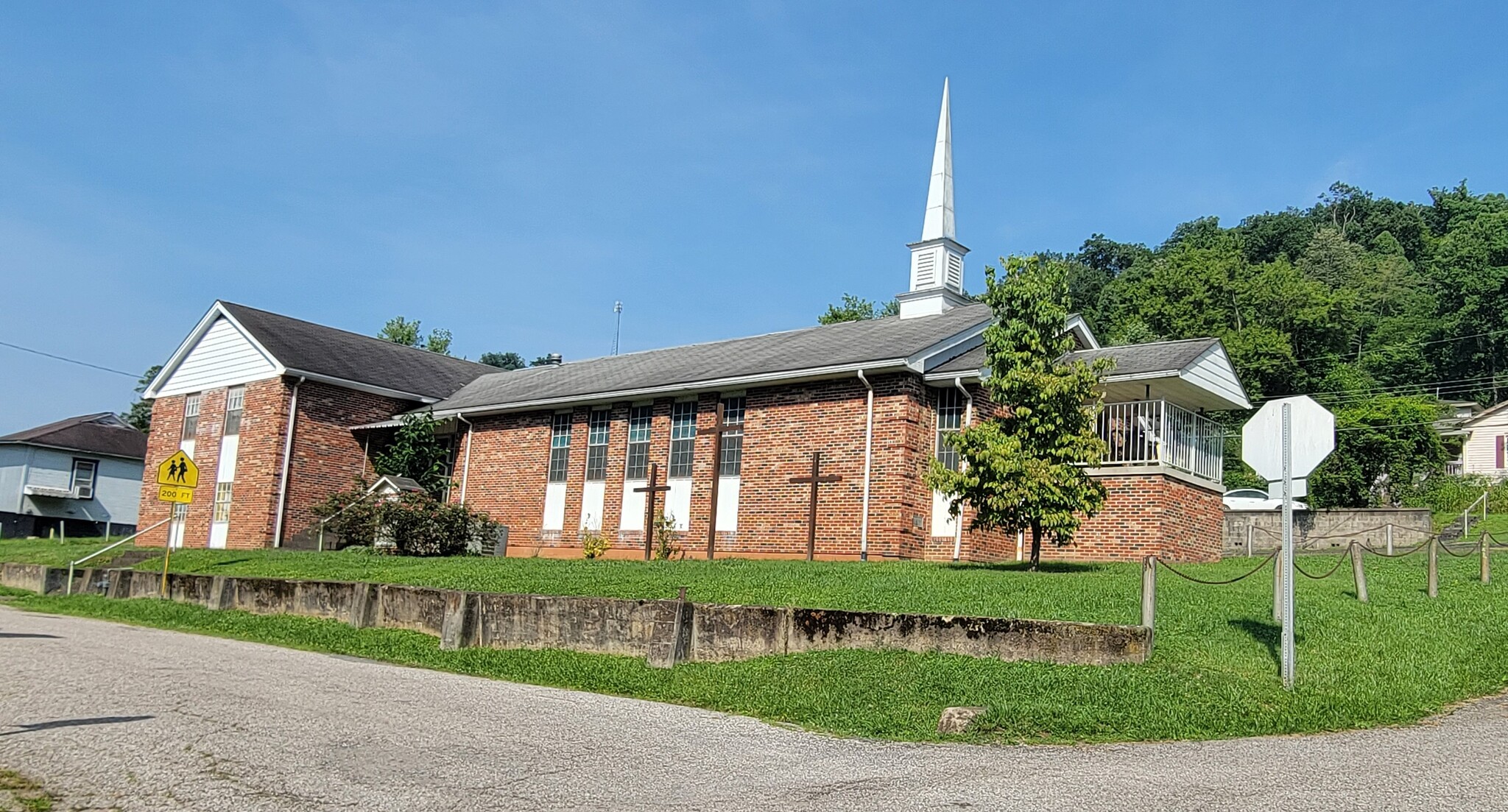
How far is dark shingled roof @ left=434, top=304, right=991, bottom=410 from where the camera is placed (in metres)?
23.2

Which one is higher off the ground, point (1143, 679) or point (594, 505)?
point (594, 505)

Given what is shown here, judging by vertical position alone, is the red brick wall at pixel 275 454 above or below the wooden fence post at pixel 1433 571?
above

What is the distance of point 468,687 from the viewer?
11.9m

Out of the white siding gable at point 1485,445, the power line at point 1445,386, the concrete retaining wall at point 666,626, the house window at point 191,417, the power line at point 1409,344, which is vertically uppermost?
the power line at point 1409,344

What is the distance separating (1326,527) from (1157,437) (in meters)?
7.53

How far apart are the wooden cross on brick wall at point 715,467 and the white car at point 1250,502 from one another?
36.2ft

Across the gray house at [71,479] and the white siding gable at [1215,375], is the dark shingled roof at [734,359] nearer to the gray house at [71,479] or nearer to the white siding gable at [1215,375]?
the white siding gable at [1215,375]

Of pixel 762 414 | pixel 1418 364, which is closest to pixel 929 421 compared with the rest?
pixel 762 414

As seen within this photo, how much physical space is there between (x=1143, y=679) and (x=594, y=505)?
17.8 meters

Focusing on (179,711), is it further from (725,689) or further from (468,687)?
(725,689)

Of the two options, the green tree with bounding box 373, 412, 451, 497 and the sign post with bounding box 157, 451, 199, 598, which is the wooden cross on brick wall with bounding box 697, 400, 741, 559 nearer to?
the green tree with bounding box 373, 412, 451, 497

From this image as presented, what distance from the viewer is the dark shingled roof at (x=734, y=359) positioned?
23234 mm

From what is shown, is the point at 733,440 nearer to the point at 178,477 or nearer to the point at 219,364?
the point at 178,477

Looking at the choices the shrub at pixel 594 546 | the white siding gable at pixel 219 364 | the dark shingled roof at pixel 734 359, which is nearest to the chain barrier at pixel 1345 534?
the dark shingled roof at pixel 734 359
